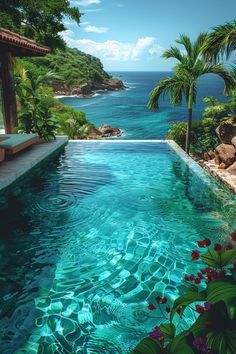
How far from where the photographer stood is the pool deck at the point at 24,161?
8227mm

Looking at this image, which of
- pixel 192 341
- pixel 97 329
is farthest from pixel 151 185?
pixel 192 341

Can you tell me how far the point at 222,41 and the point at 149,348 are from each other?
11.3 m

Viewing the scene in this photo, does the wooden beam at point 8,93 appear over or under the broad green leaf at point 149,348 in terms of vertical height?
over

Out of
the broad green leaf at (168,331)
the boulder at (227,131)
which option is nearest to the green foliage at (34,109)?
the boulder at (227,131)

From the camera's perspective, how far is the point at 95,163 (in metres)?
11.1

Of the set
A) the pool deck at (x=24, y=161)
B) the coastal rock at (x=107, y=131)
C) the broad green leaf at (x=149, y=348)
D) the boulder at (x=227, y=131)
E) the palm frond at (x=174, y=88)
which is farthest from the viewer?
the coastal rock at (x=107, y=131)

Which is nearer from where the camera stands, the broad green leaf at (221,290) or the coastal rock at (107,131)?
the broad green leaf at (221,290)

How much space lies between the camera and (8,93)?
12641 millimetres

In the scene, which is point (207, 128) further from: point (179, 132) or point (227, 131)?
point (227, 131)

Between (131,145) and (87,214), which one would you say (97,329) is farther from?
(131,145)

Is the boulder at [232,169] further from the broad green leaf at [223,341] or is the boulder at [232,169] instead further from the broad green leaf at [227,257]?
the broad green leaf at [223,341]

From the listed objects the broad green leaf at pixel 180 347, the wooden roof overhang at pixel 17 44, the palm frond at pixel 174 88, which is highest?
the wooden roof overhang at pixel 17 44

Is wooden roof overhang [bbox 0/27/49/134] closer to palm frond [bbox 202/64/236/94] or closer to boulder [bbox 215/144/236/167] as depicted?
palm frond [bbox 202/64/236/94]

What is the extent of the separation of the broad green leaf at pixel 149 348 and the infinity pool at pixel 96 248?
1.55 metres
